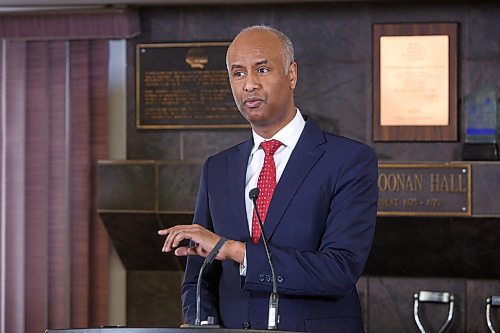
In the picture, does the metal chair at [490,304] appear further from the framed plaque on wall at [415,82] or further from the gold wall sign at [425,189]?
the framed plaque on wall at [415,82]

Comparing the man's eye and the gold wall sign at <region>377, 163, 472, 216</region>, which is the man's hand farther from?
the gold wall sign at <region>377, 163, 472, 216</region>

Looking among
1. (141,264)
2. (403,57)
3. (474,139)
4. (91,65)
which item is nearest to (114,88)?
(91,65)

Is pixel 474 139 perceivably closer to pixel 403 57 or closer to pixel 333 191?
pixel 403 57

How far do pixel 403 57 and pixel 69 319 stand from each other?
2.46 metres

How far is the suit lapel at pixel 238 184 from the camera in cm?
236

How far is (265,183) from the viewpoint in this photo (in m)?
2.39

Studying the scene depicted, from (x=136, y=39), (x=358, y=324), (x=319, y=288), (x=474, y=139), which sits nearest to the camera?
(x=319, y=288)

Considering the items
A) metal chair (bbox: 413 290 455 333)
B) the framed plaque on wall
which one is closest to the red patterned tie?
the framed plaque on wall

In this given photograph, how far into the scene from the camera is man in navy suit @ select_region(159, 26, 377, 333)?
7.14 ft

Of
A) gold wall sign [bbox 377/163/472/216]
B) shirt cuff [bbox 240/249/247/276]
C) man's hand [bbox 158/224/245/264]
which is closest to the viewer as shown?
man's hand [bbox 158/224/245/264]

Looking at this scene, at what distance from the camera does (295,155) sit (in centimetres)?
238

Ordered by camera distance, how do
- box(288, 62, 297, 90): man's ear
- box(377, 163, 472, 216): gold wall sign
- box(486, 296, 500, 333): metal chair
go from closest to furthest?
1. box(288, 62, 297, 90): man's ear
2. box(377, 163, 472, 216): gold wall sign
3. box(486, 296, 500, 333): metal chair

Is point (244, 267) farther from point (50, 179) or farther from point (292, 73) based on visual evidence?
point (50, 179)

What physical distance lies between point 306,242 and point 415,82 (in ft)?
10.9
